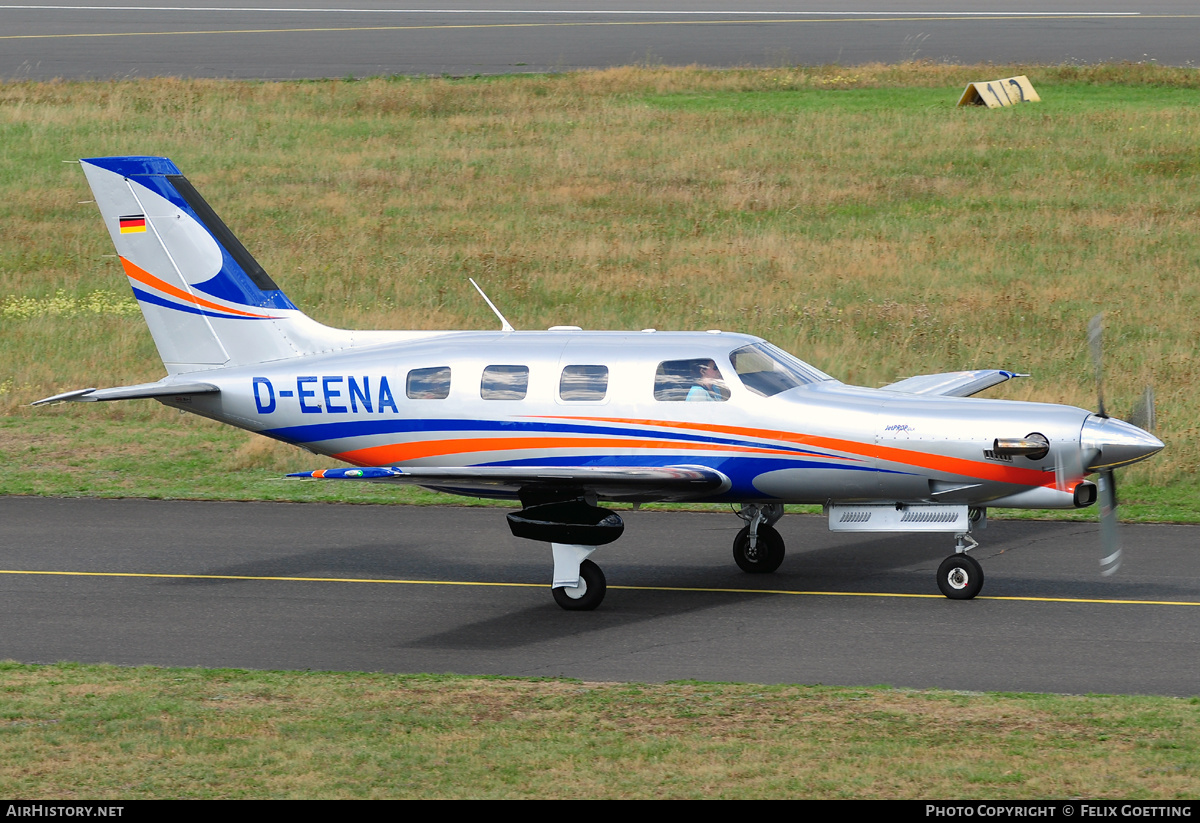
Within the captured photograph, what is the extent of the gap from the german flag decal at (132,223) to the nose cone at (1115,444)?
9.81 metres

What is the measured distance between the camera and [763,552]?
1452cm

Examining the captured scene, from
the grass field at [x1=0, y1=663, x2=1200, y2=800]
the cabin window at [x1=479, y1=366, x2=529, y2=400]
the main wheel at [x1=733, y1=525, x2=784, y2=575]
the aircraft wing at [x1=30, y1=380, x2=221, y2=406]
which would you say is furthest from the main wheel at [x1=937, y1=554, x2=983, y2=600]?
the aircraft wing at [x1=30, y1=380, x2=221, y2=406]

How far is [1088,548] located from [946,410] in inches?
135

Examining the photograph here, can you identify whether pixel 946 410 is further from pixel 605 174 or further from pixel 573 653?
pixel 605 174

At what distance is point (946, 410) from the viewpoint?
42.3 feet

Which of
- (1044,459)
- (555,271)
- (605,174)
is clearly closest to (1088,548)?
(1044,459)

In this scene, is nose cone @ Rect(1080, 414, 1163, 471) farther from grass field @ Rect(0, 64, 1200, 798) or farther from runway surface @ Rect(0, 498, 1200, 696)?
grass field @ Rect(0, 64, 1200, 798)

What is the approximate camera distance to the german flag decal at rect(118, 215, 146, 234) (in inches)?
608

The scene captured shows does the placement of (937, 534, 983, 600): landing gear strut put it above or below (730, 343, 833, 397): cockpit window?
below

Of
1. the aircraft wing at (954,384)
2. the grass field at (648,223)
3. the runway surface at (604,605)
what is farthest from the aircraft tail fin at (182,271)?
the aircraft wing at (954,384)

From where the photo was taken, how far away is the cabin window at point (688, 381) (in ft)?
43.7

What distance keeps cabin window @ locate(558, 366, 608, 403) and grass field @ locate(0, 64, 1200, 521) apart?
6.42m

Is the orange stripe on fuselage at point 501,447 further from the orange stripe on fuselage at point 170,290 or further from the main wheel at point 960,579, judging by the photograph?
the orange stripe on fuselage at point 170,290

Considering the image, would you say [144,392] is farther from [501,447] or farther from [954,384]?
[954,384]
